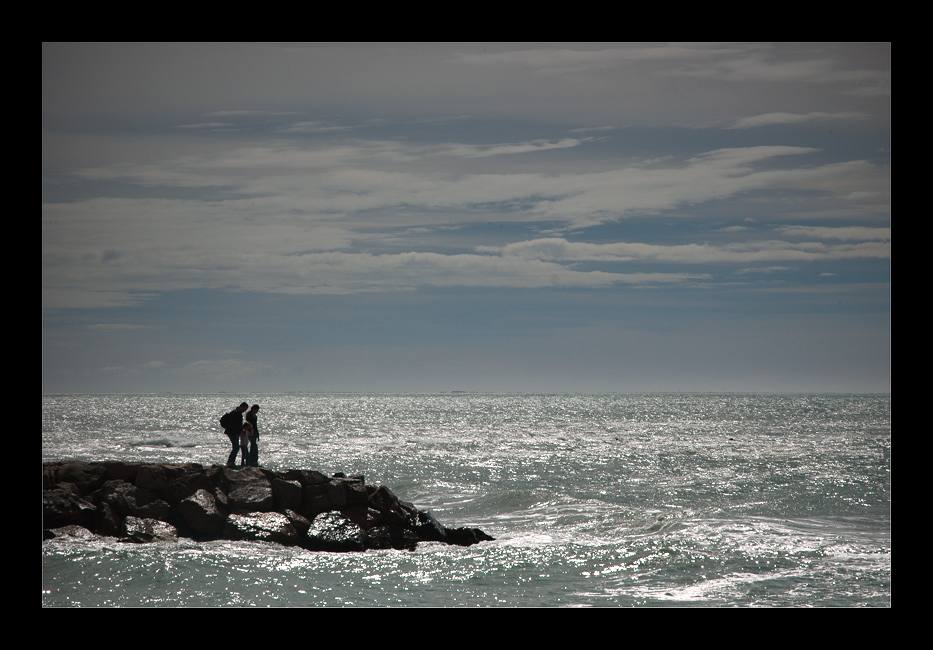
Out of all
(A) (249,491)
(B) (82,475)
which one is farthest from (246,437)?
(B) (82,475)

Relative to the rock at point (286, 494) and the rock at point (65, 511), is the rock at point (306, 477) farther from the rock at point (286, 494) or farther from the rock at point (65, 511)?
the rock at point (65, 511)

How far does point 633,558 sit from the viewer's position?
54.6 feet

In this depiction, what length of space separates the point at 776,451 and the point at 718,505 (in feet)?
95.5

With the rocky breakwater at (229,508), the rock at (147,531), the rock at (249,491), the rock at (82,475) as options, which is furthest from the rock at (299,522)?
the rock at (82,475)

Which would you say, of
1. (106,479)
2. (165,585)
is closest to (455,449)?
(106,479)

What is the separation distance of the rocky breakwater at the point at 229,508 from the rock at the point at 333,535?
0.02m

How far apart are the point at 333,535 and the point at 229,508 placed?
2.37 metres

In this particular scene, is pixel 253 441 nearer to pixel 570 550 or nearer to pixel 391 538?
pixel 391 538

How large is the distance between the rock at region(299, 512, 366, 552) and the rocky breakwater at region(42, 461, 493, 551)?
2cm

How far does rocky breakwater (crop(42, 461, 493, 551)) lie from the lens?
637 inches

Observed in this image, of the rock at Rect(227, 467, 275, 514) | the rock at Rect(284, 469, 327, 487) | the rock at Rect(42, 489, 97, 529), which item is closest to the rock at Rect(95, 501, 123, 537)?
the rock at Rect(42, 489, 97, 529)

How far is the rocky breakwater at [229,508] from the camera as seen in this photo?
16.2 meters

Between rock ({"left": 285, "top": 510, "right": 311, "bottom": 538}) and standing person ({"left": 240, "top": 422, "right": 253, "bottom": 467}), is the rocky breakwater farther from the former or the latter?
standing person ({"left": 240, "top": 422, "right": 253, "bottom": 467})

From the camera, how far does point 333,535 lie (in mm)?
16422
